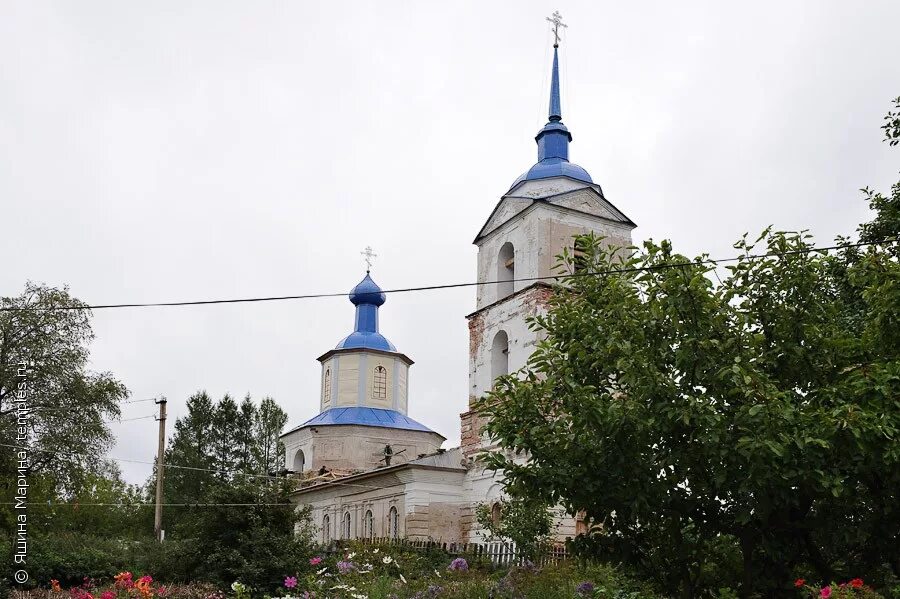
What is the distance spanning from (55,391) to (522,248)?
1441 centimetres

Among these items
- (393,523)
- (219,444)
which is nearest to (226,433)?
(219,444)

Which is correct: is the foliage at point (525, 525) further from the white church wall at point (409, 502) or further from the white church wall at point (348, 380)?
the white church wall at point (348, 380)

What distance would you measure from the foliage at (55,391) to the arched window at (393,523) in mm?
9585

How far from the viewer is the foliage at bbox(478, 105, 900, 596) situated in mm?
7918

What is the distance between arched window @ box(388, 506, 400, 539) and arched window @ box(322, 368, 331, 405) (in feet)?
38.1

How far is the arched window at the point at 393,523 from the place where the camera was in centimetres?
3241

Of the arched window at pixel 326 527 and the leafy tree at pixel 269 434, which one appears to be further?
the leafy tree at pixel 269 434

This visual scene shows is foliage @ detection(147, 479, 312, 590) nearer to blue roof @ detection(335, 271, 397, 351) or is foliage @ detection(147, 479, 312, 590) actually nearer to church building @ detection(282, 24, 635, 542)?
church building @ detection(282, 24, 635, 542)

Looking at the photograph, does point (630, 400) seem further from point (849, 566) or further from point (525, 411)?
point (849, 566)

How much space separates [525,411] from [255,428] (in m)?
45.4

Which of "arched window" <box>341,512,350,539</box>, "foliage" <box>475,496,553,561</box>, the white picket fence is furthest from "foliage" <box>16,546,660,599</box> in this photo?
"arched window" <box>341,512,350,539</box>

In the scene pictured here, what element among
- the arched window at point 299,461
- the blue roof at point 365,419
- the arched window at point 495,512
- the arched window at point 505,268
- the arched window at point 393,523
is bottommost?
the arched window at point 393,523

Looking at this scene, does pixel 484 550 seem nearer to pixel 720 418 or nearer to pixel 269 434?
pixel 720 418

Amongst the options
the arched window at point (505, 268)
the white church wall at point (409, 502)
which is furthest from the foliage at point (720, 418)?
the white church wall at point (409, 502)
